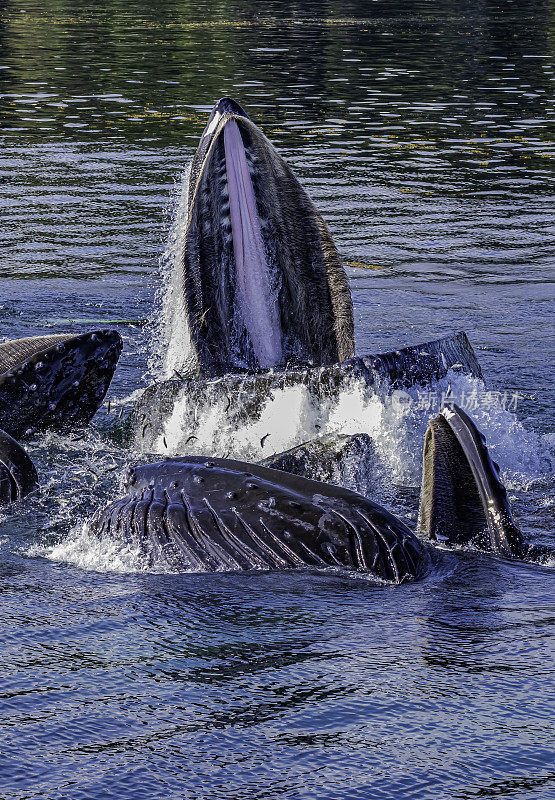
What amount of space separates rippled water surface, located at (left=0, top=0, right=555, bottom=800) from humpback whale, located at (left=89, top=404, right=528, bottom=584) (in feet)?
0.38

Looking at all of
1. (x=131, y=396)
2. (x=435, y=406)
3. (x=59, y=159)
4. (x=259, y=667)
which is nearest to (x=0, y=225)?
(x=59, y=159)

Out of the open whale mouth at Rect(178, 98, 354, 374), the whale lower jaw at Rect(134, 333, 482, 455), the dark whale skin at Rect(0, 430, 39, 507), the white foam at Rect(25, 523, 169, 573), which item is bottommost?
the white foam at Rect(25, 523, 169, 573)

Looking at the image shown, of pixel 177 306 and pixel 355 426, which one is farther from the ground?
pixel 177 306

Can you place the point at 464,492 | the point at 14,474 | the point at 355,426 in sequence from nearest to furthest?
1. the point at 464,492
2. the point at 14,474
3. the point at 355,426

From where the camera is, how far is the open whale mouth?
767 centimetres

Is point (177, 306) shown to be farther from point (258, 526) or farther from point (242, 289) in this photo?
point (258, 526)

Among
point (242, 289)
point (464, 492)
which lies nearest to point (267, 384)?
point (242, 289)

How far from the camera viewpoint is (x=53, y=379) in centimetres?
795

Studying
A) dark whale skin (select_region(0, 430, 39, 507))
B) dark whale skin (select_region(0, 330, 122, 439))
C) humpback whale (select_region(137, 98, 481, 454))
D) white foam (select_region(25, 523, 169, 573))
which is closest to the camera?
white foam (select_region(25, 523, 169, 573))

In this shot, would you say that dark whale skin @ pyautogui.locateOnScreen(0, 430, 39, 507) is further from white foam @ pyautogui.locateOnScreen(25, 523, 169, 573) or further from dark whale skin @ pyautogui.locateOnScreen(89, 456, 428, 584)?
dark whale skin @ pyautogui.locateOnScreen(89, 456, 428, 584)

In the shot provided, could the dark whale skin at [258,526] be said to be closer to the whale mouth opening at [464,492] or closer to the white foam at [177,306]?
the whale mouth opening at [464,492]

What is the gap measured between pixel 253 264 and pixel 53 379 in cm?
151

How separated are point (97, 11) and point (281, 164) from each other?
4134 centimetres

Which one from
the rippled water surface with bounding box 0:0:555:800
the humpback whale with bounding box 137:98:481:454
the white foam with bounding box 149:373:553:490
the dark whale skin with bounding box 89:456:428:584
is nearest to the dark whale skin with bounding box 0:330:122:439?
the rippled water surface with bounding box 0:0:555:800
